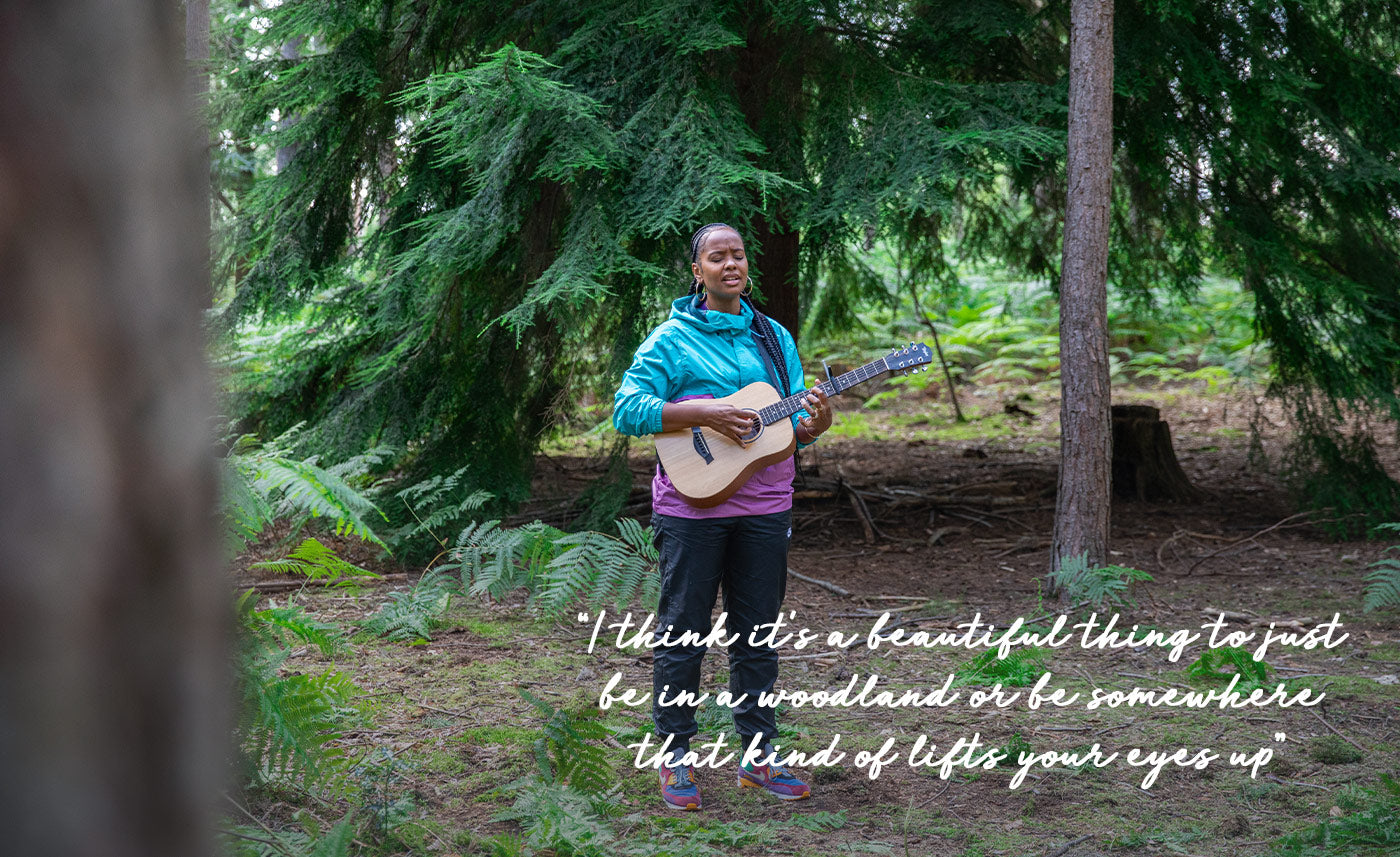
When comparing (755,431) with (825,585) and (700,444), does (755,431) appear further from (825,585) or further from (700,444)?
(825,585)

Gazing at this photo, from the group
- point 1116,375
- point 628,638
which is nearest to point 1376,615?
point 628,638

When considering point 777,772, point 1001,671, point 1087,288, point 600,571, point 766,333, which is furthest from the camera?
point 1087,288

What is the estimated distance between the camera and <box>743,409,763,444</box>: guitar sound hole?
12.1 feet

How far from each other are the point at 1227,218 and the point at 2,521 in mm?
7893

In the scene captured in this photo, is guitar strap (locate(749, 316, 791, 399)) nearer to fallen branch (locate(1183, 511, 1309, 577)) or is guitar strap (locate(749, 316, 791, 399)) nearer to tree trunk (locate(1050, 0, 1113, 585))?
tree trunk (locate(1050, 0, 1113, 585))

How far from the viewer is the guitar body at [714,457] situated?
144 inches

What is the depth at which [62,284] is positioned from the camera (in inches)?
39.9

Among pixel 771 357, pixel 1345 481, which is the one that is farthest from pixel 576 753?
pixel 1345 481

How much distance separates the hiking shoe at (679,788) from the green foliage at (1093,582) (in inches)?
117

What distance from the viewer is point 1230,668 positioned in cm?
514

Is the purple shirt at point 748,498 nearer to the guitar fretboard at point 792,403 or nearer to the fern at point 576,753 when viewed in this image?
the guitar fretboard at point 792,403

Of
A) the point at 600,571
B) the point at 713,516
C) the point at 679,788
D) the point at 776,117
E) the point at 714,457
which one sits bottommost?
the point at 679,788

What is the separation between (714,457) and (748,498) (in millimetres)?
197

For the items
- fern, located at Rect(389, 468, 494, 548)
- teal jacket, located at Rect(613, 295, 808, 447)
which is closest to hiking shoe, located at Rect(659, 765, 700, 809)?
teal jacket, located at Rect(613, 295, 808, 447)
